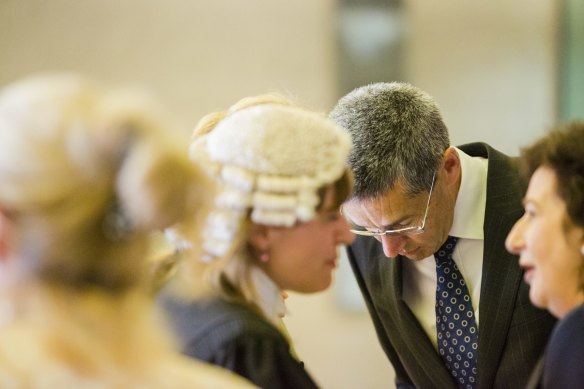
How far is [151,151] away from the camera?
1192mm

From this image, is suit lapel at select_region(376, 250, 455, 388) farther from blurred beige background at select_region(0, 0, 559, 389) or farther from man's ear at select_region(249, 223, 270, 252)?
blurred beige background at select_region(0, 0, 559, 389)

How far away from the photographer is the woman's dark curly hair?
1.74 m

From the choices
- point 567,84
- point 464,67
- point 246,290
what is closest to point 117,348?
point 246,290

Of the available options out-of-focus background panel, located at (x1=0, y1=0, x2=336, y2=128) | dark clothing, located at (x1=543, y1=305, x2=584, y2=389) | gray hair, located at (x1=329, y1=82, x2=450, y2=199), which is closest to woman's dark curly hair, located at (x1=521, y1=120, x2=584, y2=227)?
dark clothing, located at (x1=543, y1=305, x2=584, y2=389)

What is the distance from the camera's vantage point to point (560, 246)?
1.78 metres

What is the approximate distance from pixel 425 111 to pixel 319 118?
937 mm

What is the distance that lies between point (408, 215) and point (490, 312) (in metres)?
0.41

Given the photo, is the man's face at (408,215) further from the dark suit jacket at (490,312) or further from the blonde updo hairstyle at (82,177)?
the blonde updo hairstyle at (82,177)

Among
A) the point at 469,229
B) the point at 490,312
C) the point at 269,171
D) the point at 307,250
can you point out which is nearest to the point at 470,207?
the point at 469,229

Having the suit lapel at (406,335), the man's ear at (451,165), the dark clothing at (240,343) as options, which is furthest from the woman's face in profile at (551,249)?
the suit lapel at (406,335)

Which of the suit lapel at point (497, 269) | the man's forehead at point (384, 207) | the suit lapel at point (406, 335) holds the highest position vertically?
the man's forehead at point (384, 207)

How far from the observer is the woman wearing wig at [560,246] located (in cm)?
176

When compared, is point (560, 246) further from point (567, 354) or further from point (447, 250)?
point (447, 250)

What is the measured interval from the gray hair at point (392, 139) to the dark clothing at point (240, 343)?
3.19 feet
